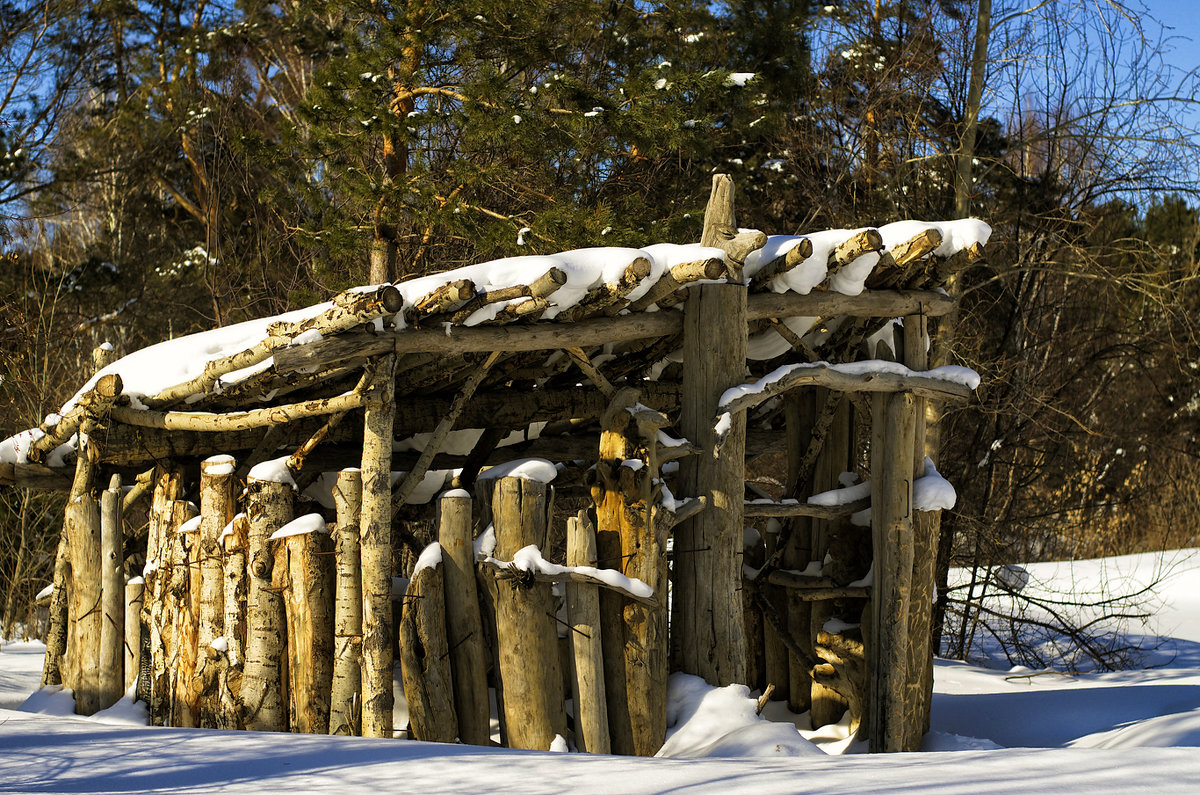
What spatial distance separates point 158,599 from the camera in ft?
20.1

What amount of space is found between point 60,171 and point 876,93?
11.1m

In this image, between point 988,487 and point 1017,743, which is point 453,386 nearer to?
point 1017,743

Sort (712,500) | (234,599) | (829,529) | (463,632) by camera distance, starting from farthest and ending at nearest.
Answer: (829,529) → (712,500) → (234,599) → (463,632)

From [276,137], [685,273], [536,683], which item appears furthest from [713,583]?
[276,137]

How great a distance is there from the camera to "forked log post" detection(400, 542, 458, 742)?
5.21m

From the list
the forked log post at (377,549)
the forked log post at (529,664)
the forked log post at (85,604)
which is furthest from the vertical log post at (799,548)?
the forked log post at (85,604)

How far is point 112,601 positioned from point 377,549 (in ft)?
7.43

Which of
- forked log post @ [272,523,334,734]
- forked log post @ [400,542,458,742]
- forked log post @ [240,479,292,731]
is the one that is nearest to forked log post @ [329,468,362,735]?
forked log post @ [272,523,334,734]

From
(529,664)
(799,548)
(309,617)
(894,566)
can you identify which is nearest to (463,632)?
(529,664)

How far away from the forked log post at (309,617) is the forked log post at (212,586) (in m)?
0.47

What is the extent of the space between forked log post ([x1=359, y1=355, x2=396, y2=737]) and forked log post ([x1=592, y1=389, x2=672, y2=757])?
110cm

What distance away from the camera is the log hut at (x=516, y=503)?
17.1 feet

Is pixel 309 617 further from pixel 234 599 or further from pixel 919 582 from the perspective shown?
pixel 919 582

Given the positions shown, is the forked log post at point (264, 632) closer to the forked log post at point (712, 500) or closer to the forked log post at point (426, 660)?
the forked log post at point (426, 660)
